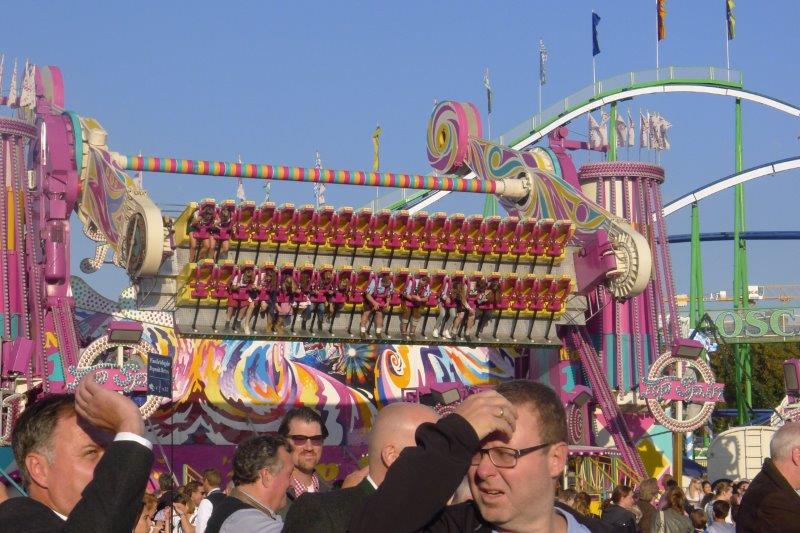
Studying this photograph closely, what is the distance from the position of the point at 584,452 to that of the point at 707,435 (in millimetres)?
17477

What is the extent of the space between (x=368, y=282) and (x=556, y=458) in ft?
71.1

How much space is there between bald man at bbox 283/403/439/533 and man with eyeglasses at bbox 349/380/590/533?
3.23 ft

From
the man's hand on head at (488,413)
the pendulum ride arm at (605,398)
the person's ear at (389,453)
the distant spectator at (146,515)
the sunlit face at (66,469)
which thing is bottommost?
the pendulum ride arm at (605,398)

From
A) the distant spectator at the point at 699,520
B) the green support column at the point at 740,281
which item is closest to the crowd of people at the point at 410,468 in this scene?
the distant spectator at the point at 699,520

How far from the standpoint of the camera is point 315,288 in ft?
82.2

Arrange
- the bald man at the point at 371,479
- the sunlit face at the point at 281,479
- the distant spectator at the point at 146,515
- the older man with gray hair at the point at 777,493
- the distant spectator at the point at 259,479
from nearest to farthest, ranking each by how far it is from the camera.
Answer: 1. the bald man at the point at 371,479
2. the older man with gray hair at the point at 777,493
3. the distant spectator at the point at 259,479
4. the sunlit face at the point at 281,479
5. the distant spectator at the point at 146,515

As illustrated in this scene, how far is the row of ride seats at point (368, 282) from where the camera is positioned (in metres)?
24.0

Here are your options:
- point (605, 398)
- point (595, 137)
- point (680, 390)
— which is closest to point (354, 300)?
point (605, 398)

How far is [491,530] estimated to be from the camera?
3795 mm

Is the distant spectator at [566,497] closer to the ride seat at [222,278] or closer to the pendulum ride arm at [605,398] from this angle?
the ride seat at [222,278]

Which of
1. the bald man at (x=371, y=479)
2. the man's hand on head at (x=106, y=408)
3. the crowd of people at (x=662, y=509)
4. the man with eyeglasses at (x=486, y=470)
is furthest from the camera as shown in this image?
the crowd of people at (x=662, y=509)

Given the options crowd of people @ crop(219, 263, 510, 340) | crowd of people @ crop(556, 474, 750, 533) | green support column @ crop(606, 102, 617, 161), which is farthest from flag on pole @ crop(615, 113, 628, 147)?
crowd of people @ crop(556, 474, 750, 533)

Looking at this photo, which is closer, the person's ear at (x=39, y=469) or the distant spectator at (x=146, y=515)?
the person's ear at (x=39, y=469)

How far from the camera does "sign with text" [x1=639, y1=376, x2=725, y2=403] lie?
92.3ft
